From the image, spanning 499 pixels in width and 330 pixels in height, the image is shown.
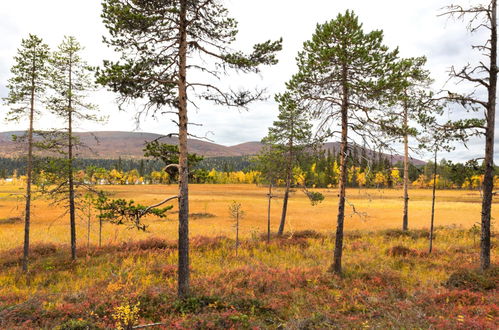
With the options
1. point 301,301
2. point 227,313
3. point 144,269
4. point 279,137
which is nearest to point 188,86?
point 227,313

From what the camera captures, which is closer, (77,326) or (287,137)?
(77,326)

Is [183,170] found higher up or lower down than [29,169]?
higher up

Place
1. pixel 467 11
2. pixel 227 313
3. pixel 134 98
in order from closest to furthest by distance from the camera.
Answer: pixel 227 313 → pixel 134 98 → pixel 467 11

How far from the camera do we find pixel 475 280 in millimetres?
9508

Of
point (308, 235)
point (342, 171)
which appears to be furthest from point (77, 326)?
point (308, 235)

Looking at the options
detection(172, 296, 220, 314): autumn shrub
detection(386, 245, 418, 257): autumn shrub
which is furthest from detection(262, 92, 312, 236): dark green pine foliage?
detection(172, 296, 220, 314): autumn shrub

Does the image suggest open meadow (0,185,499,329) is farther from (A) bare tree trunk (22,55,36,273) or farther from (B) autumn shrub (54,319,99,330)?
(A) bare tree trunk (22,55,36,273)

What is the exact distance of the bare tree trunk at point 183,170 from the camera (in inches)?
333

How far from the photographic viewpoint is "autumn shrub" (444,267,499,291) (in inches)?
360

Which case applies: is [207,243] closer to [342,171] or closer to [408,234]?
[342,171]

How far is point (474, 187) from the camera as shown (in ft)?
313

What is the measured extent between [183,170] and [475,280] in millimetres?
11458

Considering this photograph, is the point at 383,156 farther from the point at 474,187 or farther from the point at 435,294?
the point at 474,187

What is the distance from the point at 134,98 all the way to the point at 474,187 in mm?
124007
